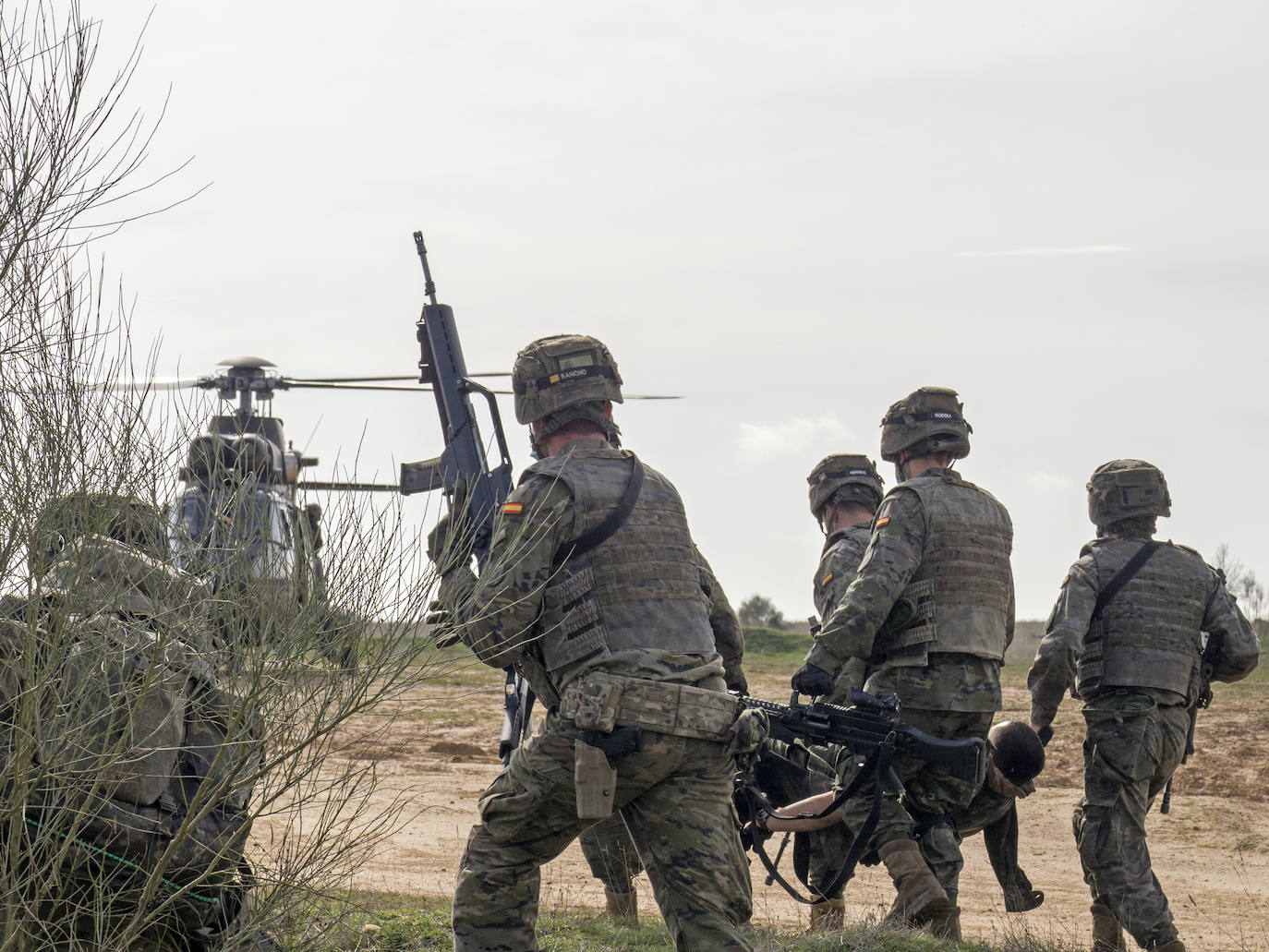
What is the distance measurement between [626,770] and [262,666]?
5.19ft

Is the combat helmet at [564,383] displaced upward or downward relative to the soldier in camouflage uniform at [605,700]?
upward

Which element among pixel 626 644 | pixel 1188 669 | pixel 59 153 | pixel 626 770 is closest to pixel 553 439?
pixel 626 644

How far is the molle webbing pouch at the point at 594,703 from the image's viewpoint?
4828 millimetres

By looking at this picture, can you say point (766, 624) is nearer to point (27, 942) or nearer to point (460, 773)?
point (460, 773)

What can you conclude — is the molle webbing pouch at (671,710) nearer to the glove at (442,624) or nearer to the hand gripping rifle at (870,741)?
the glove at (442,624)

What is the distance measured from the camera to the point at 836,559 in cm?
788

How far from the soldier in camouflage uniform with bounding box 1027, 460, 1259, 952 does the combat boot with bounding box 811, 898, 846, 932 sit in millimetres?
1245

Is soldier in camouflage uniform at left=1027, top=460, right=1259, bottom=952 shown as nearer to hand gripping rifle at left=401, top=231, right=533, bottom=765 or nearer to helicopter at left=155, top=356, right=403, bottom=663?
hand gripping rifle at left=401, top=231, right=533, bottom=765

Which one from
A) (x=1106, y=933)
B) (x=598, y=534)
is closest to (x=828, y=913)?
(x=1106, y=933)

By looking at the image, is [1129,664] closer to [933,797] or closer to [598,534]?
[933,797]

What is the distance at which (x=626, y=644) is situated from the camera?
5.02 metres

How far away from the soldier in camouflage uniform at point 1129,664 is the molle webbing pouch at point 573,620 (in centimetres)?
323

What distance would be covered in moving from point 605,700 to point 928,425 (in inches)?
115

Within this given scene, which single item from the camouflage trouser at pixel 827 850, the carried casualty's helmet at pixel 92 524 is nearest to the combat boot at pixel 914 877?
the camouflage trouser at pixel 827 850
